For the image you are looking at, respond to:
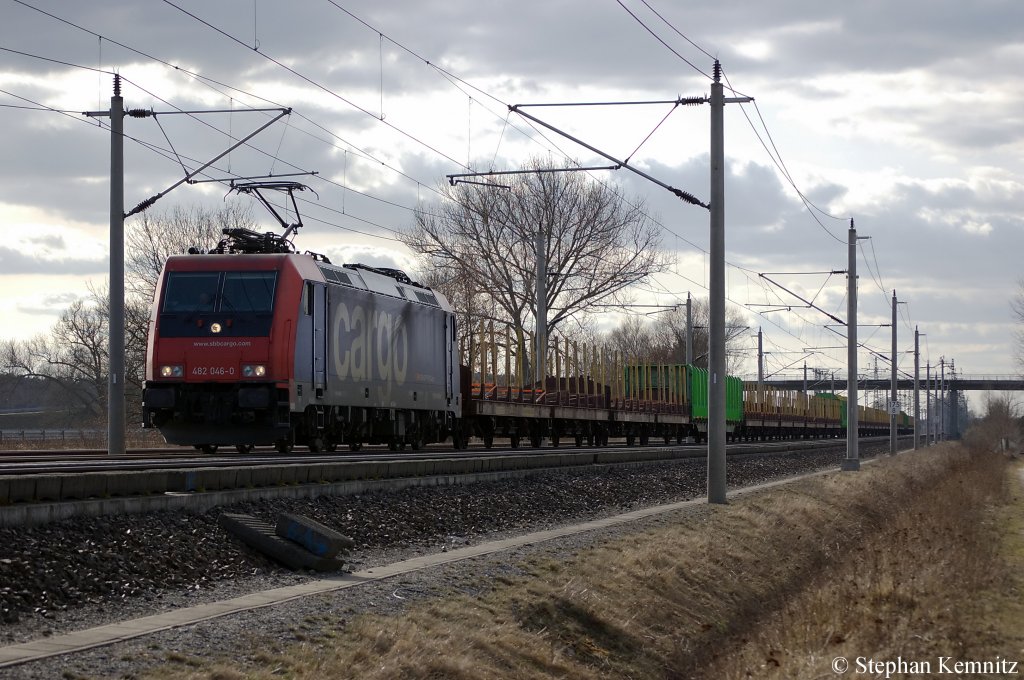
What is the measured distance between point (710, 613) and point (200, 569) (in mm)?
6247

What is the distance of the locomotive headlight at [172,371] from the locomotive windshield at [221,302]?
0.57 meters

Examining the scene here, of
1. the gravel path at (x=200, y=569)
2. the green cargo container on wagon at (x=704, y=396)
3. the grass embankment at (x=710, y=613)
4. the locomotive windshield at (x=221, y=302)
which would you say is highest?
the locomotive windshield at (x=221, y=302)

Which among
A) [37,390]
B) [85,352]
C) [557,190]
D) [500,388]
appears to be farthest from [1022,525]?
[37,390]

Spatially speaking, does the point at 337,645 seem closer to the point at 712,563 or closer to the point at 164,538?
the point at 164,538

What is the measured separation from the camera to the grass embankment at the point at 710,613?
9156mm

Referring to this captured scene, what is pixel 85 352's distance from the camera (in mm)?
65812

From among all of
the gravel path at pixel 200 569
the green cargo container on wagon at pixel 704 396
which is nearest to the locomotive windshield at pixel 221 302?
the gravel path at pixel 200 569

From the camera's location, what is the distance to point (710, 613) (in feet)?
48.5

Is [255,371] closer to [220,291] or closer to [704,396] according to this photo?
[220,291]

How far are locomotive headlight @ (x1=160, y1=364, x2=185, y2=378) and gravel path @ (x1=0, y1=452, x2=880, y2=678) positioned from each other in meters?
6.59

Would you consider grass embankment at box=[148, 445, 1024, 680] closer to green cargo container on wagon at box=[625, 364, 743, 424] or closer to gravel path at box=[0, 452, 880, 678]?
gravel path at box=[0, 452, 880, 678]

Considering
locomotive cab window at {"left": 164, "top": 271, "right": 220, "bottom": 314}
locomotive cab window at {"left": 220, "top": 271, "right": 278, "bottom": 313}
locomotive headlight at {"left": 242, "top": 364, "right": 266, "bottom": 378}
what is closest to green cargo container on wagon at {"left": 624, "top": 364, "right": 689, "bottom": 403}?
locomotive cab window at {"left": 220, "top": 271, "right": 278, "bottom": 313}

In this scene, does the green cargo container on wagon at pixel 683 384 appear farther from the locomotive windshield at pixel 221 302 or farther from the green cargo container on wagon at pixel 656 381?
the locomotive windshield at pixel 221 302

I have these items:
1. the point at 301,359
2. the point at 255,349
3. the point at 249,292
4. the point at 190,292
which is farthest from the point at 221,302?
the point at 301,359
